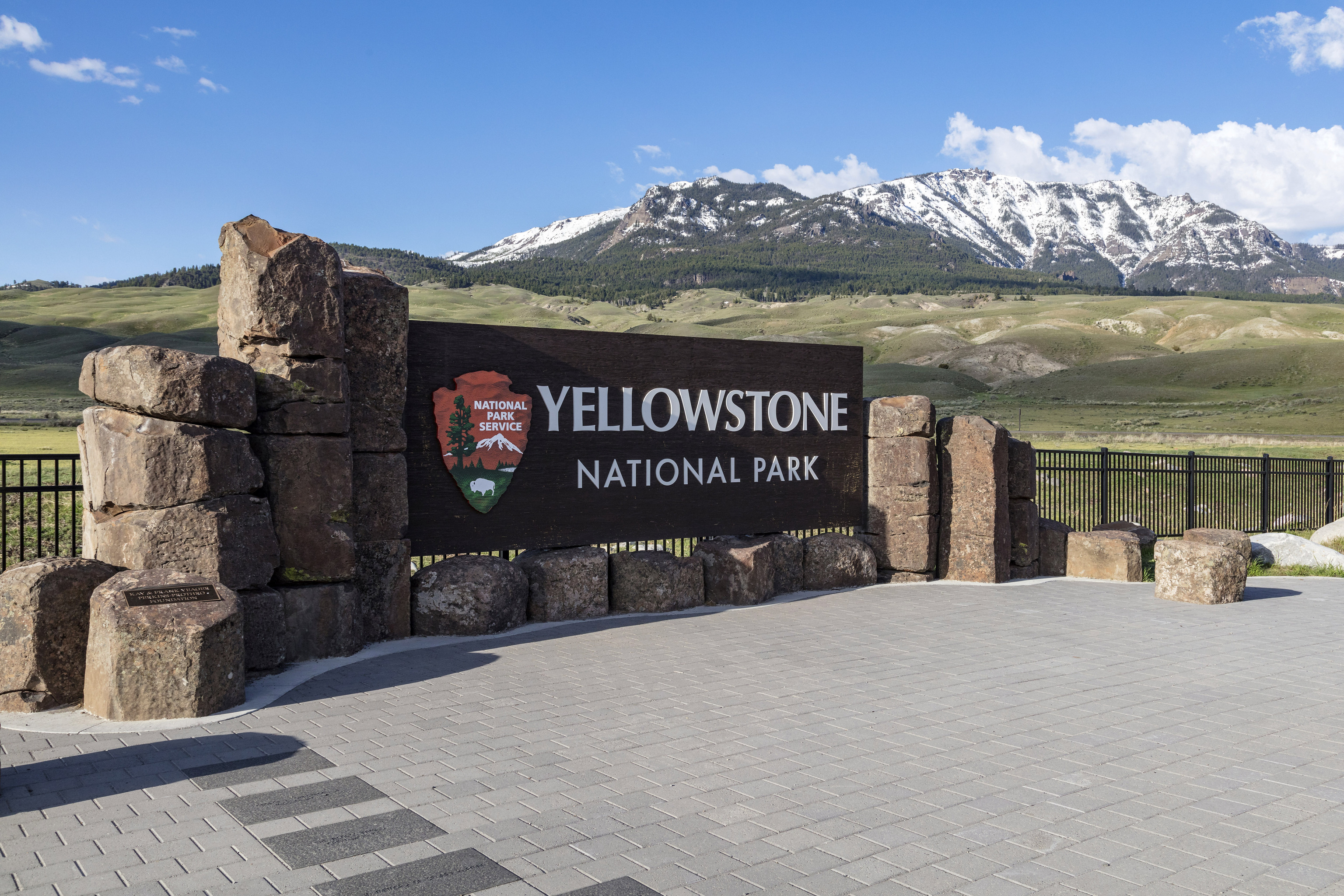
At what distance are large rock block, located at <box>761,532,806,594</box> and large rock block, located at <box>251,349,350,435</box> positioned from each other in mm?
5558

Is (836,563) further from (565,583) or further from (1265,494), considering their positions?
(1265,494)

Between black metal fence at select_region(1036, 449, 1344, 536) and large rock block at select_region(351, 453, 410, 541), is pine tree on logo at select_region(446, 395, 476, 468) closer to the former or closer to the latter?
large rock block at select_region(351, 453, 410, 541)

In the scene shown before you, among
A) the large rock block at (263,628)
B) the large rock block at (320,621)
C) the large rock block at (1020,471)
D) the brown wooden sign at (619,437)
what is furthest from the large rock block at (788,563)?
the large rock block at (263,628)

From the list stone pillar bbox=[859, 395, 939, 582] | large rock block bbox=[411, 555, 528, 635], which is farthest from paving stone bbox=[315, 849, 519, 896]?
stone pillar bbox=[859, 395, 939, 582]

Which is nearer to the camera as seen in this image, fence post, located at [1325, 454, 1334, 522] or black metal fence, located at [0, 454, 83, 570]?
black metal fence, located at [0, 454, 83, 570]

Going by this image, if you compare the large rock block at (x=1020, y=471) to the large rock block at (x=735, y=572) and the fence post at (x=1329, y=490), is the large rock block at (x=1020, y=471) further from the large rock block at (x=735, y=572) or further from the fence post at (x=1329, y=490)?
the fence post at (x=1329, y=490)

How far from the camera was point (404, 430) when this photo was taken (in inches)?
376

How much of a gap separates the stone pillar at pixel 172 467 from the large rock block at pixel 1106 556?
10506 millimetres

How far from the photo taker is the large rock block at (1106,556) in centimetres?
1325

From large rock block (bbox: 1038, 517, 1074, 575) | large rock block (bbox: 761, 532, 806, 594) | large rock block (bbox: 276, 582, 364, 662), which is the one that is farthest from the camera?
large rock block (bbox: 1038, 517, 1074, 575)

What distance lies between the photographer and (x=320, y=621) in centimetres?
838

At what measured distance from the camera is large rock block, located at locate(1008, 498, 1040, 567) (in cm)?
1332

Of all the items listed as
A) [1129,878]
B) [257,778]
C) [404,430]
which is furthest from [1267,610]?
[257,778]

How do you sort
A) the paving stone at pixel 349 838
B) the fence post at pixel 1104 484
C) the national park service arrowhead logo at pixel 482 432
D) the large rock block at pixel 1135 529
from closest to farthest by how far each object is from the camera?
1. the paving stone at pixel 349 838
2. the national park service arrowhead logo at pixel 482 432
3. the large rock block at pixel 1135 529
4. the fence post at pixel 1104 484
